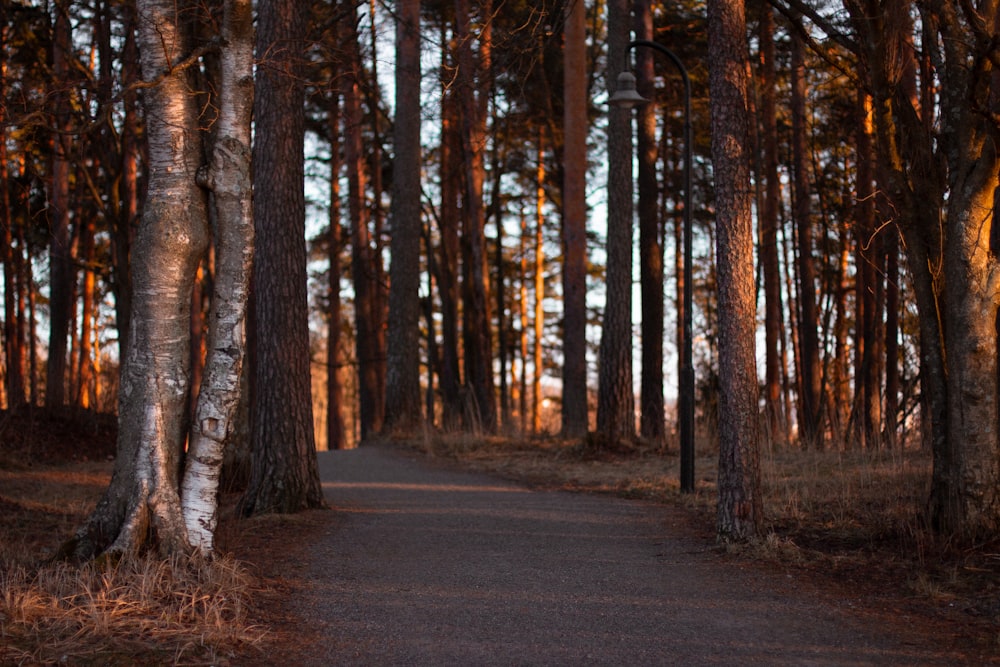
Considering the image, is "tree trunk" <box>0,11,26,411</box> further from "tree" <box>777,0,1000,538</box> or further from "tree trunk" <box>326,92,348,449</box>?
"tree" <box>777,0,1000,538</box>

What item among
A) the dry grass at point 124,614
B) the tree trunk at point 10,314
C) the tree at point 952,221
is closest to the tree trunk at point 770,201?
the tree at point 952,221

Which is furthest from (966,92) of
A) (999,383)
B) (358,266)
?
(358,266)

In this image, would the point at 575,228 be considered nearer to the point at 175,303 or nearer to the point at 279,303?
the point at 279,303

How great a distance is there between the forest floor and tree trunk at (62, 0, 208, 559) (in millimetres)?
743

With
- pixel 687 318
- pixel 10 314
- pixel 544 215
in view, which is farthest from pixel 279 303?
pixel 544 215

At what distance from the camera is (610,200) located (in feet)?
55.1

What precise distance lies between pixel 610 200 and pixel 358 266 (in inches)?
387

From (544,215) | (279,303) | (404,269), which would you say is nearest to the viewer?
(279,303)

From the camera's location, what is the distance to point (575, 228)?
61.2 feet

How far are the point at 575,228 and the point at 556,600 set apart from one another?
41.7 ft

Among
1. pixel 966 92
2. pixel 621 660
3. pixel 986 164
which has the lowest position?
pixel 621 660

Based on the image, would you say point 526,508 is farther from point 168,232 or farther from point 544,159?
point 544,159

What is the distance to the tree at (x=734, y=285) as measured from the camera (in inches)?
324

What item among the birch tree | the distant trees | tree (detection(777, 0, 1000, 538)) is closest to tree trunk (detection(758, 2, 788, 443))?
the distant trees
